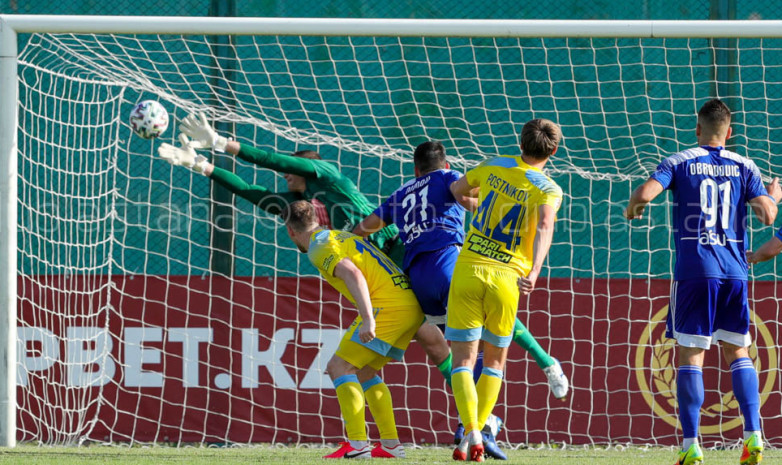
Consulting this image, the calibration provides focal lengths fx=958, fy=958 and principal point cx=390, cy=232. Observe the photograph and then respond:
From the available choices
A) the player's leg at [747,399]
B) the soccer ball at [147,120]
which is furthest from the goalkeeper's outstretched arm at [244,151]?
the player's leg at [747,399]

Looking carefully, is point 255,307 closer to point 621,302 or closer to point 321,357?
point 321,357

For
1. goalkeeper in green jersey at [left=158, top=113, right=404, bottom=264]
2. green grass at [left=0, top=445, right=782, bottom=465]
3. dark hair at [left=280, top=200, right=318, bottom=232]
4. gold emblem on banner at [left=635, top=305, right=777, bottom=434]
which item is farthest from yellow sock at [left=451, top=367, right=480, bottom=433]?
gold emblem on banner at [left=635, top=305, right=777, bottom=434]

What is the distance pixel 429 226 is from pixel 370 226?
345 mm

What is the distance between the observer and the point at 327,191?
6176 millimetres

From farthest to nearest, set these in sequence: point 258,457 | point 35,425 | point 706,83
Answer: point 706,83, point 35,425, point 258,457

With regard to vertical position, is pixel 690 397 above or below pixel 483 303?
below

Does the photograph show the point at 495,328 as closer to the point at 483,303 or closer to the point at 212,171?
the point at 483,303

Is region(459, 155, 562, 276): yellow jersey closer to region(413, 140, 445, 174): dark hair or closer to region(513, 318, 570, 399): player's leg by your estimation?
region(413, 140, 445, 174): dark hair

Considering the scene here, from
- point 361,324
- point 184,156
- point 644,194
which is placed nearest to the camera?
point 644,194

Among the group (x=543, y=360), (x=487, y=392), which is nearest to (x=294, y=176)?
(x=543, y=360)

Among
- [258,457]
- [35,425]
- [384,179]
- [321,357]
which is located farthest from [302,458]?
[384,179]

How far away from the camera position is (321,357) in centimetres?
708

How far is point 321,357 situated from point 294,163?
1.73 metres

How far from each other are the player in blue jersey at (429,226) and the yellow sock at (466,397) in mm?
578
